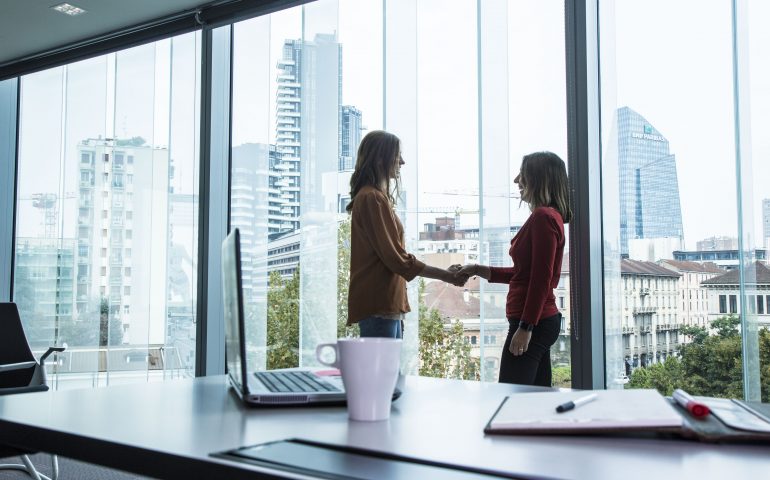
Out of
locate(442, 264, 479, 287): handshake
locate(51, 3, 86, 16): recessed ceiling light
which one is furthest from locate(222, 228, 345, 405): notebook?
locate(51, 3, 86, 16): recessed ceiling light

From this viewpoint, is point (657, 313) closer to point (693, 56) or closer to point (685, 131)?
point (685, 131)

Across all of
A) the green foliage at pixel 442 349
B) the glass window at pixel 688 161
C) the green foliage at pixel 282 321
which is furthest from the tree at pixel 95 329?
the glass window at pixel 688 161

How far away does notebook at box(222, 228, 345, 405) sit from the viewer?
0.98 meters

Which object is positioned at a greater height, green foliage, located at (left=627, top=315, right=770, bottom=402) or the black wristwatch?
the black wristwatch

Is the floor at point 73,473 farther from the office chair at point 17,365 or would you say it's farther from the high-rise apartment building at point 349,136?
the high-rise apartment building at point 349,136

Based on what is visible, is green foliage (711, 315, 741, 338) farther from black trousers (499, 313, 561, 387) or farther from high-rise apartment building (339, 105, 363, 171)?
high-rise apartment building (339, 105, 363, 171)

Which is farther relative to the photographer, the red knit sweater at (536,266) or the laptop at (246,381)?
the red knit sweater at (536,266)

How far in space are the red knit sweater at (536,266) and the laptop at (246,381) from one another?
4.26 feet

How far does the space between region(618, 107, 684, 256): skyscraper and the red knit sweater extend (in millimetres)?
379

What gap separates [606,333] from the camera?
9.26 feet

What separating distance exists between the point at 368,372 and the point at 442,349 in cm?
236

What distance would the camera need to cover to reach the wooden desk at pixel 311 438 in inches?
27.9

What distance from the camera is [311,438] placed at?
0.83 metres

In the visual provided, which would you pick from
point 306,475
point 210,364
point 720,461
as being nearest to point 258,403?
point 306,475
